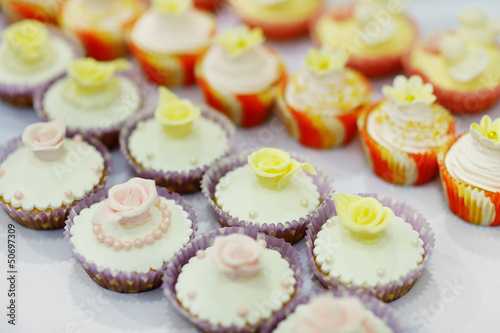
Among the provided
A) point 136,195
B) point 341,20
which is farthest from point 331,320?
point 341,20

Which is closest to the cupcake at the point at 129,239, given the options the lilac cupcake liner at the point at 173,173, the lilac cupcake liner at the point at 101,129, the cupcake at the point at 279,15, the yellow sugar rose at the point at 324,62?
the lilac cupcake liner at the point at 173,173

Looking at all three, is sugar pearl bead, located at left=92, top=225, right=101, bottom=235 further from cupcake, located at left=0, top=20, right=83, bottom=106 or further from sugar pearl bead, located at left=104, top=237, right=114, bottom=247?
cupcake, located at left=0, top=20, right=83, bottom=106

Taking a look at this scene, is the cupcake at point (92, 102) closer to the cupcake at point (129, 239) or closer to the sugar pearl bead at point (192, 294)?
the cupcake at point (129, 239)

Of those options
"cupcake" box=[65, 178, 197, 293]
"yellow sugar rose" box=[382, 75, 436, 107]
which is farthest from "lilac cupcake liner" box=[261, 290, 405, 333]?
"yellow sugar rose" box=[382, 75, 436, 107]

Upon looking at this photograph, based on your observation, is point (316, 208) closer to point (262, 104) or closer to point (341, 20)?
point (262, 104)

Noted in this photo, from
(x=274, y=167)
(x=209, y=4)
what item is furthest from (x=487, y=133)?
(x=209, y=4)
